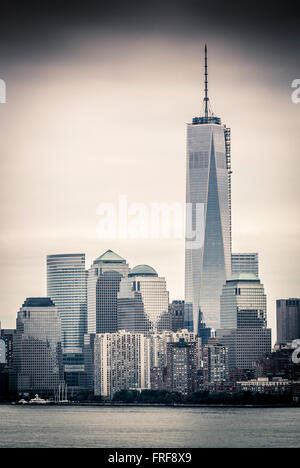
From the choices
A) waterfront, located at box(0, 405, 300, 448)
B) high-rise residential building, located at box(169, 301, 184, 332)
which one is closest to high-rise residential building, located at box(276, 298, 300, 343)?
high-rise residential building, located at box(169, 301, 184, 332)

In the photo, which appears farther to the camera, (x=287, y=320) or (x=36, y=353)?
(x=36, y=353)

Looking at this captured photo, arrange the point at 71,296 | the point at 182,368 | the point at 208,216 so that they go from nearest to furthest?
the point at 182,368 → the point at 71,296 → the point at 208,216

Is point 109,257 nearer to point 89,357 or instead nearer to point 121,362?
point 121,362

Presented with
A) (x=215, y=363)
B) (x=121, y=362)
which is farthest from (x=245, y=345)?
(x=121, y=362)

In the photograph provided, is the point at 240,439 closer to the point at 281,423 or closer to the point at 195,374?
the point at 281,423

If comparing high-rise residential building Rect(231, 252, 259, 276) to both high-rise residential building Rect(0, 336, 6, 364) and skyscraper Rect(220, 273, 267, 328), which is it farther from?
high-rise residential building Rect(0, 336, 6, 364)
